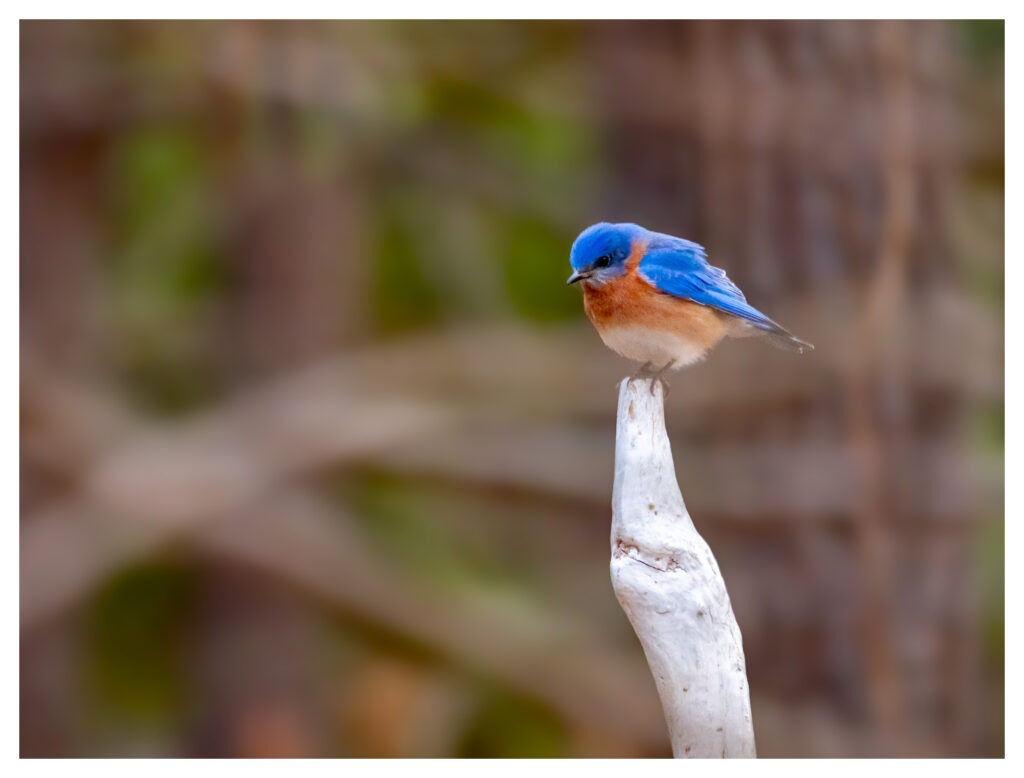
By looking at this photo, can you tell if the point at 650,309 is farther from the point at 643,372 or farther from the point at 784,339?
the point at 784,339

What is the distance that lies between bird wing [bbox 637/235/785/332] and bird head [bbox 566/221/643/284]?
1.8 inches

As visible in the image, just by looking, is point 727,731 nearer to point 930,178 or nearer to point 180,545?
point 930,178

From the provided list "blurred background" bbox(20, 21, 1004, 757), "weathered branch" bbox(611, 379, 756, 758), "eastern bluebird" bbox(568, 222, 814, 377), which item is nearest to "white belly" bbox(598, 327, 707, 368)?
"eastern bluebird" bbox(568, 222, 814, 377)

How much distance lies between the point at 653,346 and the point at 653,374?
0.11 meters

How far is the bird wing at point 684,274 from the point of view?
168 centimetres

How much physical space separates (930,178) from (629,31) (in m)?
1.19

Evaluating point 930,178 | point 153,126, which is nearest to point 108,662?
point 153,126

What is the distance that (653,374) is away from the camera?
1670mm

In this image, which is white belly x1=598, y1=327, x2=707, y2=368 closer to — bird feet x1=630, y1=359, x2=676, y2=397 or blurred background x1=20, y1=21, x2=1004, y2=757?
bird feet x1=630, y1=359, x2=676, y2=397

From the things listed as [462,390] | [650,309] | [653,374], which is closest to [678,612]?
[653,374]

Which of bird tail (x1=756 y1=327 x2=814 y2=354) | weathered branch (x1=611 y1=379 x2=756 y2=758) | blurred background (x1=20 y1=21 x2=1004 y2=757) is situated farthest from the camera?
blurred background (x1=20 y1=21 x2=1004 y2=757)

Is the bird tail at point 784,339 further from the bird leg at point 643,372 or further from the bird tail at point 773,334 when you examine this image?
the bird leg at point 643,372

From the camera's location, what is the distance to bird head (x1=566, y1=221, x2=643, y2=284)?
1.67 meters

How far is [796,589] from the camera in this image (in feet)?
11.9
